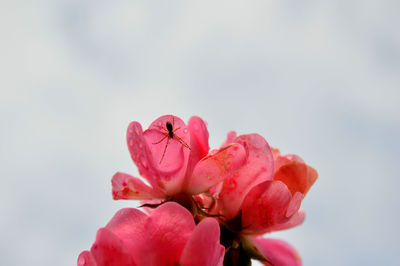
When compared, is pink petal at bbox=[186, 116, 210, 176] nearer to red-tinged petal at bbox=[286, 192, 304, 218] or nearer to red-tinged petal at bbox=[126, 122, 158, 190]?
red-tinged petal at bbox=[126, 122, 158, 190]

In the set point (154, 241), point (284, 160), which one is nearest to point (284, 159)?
point (284, 160)

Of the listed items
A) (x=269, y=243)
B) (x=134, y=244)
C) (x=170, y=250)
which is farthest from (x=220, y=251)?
(x=269, y=243)

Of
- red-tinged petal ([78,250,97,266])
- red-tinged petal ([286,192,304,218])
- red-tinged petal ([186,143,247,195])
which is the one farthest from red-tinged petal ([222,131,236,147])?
red-tinged petal ([78,250,97,266])

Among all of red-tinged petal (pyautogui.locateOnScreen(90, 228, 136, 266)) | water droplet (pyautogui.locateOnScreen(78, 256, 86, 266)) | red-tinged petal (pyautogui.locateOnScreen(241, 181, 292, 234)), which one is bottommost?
water droplet (pyautogui.locateOnScreen(78, 256, 86, 266))

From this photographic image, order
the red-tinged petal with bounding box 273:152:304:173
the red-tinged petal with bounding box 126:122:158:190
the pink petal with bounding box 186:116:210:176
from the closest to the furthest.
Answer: the red-tinged petal with bounding box 126:122:158:190
the pink petal with bounding box 186:116:210:176
the red-tinged petal with bounding box 273:152:304:173

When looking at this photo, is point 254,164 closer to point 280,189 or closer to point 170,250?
point 280,189

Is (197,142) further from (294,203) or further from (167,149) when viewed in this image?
(294,203)
